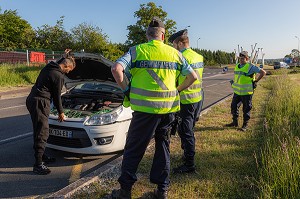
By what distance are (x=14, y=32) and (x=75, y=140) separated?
112 feet

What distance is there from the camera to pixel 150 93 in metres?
3.28

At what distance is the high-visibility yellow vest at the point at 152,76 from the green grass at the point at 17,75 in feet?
53.0

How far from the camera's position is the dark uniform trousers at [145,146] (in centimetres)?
330

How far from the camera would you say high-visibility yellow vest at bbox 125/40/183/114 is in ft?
10.6

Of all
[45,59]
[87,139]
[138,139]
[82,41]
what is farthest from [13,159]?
[82,41]

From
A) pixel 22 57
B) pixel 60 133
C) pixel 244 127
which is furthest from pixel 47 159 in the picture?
pixel 22 57

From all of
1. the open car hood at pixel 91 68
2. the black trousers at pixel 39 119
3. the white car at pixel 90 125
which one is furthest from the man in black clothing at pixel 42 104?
the open car hood at pixel 91 68

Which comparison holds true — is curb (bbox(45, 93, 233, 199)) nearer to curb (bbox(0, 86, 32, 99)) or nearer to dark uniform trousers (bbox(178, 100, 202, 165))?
dark uniform trousers (bbox(178, 100, 202, 165))

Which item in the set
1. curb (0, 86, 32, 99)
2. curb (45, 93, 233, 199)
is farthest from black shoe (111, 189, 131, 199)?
curb (0, 86, 32, 99)

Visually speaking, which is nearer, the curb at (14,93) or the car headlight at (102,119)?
the car headlight at (102,119)

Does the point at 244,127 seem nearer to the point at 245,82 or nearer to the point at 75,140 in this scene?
the point at 245,82

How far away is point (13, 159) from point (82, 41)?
98.3 ft

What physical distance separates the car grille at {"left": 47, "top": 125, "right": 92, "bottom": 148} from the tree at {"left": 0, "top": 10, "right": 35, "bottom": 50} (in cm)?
3156

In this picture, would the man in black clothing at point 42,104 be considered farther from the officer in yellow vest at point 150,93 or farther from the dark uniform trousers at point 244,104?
the dark uniform trousers at point 244,104
